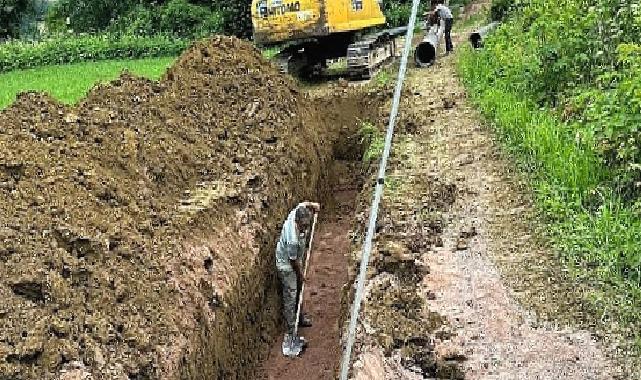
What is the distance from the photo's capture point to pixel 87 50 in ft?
99.0

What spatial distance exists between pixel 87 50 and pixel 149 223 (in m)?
24.5

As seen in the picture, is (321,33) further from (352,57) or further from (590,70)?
(590,70)

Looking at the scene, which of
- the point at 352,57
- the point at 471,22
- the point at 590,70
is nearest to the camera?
the point at 590,70

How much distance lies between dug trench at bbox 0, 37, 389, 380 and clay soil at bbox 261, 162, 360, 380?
24 cm

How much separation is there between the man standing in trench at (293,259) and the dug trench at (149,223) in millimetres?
287

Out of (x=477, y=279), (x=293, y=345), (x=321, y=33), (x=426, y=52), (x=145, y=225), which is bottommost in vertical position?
(x=293, y=345)

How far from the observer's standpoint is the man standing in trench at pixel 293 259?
803 centimetres

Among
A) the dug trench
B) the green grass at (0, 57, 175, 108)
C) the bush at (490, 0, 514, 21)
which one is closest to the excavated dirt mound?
the dug trench

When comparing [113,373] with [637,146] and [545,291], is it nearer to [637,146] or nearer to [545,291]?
[545,291]

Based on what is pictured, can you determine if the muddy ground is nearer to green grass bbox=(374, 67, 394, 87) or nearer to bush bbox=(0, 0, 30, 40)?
green grass bbox=(374, 67, 394, 87)

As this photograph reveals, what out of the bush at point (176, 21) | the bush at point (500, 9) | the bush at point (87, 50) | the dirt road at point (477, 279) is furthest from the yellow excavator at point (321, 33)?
the bush at point (176, 21)

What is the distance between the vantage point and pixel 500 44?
44.7ft

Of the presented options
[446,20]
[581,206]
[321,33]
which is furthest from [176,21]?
[581,206]

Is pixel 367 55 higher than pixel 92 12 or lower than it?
lower
